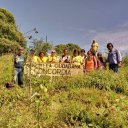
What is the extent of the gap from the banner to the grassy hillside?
773mm

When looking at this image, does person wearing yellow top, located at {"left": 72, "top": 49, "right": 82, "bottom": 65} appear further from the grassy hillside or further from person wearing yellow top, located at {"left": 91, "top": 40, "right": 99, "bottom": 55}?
the grassy hillside

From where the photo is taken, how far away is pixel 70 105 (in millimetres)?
9523

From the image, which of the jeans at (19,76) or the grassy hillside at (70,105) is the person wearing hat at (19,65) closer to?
the jeans at (19,76)

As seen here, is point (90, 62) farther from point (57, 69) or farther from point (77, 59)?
point (57, 69)

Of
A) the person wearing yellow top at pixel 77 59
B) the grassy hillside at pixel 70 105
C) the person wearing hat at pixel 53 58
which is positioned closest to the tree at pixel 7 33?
the person wearing hat at pixel 53 58

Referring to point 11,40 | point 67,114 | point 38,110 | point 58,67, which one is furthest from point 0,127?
point 11,40

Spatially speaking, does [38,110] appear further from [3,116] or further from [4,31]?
[4,31]

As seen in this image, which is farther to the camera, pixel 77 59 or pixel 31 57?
pixel 77 59

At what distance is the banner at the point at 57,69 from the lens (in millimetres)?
15008

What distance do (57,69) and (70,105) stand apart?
5810 mm

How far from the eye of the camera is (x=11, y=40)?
3375 cm

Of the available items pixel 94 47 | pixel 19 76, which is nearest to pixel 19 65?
pixel 19 76

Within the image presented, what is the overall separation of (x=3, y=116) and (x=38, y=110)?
961 millimetres

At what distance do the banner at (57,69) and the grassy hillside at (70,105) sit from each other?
Answer: 773mm
